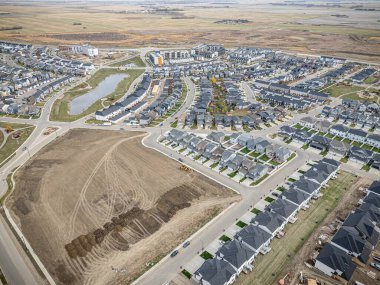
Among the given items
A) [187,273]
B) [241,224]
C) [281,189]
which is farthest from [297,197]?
[187,273]

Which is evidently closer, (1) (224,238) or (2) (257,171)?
(1) (224,238)

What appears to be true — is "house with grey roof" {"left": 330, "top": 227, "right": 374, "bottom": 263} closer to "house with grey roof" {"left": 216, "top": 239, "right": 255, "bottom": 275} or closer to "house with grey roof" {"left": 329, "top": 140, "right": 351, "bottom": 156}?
"house with grey roof" {"left": 216, "top": 239, "right": 255, "bottom": 275}

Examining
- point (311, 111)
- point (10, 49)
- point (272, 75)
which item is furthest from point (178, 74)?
point (10, 49)

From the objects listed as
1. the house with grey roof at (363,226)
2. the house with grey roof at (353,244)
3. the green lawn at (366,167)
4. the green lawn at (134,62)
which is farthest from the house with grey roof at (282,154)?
the green lawn at (134,62)

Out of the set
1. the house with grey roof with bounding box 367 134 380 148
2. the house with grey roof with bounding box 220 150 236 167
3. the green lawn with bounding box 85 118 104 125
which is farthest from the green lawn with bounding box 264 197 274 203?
the green lawn with bounding box 85 118 104 125

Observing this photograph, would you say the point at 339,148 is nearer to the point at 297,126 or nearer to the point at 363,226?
the point at 297,126

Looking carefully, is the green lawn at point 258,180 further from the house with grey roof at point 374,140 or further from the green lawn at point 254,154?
the house with grey roof at point 374,140

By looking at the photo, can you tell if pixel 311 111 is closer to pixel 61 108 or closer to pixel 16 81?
pixel 61 108
